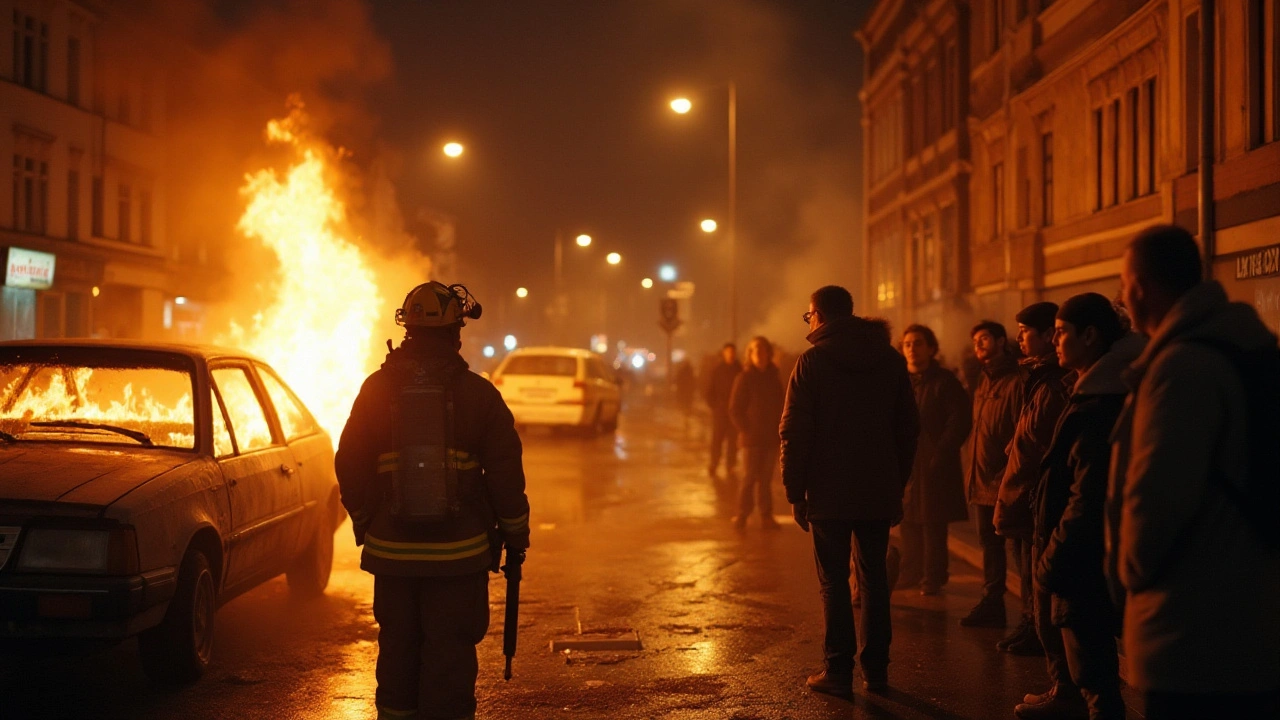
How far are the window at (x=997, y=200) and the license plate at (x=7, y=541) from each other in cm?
2133

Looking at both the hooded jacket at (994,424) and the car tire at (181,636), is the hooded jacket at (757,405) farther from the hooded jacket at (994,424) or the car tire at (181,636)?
the car tire at (181,636)

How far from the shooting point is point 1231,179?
14094 mm

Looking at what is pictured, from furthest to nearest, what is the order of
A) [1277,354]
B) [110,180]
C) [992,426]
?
[110,180]
[992,426]
[1277,354]

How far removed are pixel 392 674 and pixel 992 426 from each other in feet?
13.0

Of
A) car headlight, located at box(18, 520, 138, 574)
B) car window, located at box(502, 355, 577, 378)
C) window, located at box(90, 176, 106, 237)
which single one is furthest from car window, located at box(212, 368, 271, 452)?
window, located at box(90, 176, 106, 237)

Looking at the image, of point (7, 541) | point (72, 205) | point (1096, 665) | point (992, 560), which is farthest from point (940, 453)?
point (72, 205)

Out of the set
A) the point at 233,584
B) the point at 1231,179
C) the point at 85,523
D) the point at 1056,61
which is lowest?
the point at 233,584

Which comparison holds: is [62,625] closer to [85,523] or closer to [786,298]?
[85,523]

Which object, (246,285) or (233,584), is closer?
(233,584)

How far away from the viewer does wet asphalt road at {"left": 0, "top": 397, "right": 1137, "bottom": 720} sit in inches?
223

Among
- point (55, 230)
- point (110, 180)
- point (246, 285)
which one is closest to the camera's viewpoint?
point (55, 230)

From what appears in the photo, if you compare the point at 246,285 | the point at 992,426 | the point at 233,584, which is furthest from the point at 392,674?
the point at 246,285

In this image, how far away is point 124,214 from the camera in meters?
34.0

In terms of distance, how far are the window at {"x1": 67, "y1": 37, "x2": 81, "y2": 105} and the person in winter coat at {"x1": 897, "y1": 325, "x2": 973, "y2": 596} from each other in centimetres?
2816
